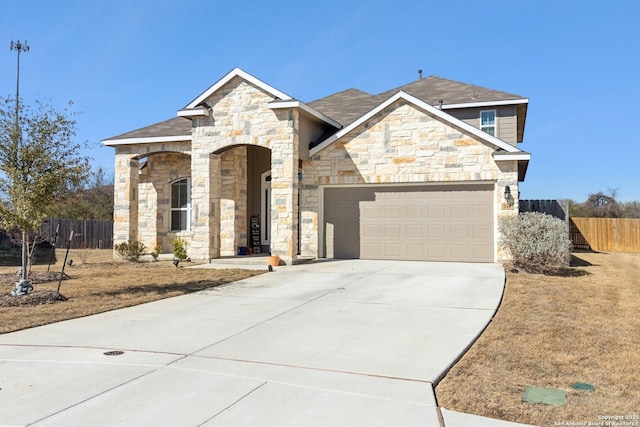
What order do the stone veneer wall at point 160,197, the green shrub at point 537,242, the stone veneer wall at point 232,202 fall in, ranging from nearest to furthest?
the green shrub at point 537,242 → the stone veneer wall at point 232,202 → the stone veneer wall at point 160,197

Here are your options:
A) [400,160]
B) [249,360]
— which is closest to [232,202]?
[400,160]

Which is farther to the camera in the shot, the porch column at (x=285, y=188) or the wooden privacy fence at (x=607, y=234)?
the wooden privacy fence at (x=607, y=234)

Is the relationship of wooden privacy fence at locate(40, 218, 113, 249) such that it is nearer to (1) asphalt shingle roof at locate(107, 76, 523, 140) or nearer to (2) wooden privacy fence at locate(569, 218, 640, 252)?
(1) asphalt shingle roof at locate(107, 76, 523, 140)

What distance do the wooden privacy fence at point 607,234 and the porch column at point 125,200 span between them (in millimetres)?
19951

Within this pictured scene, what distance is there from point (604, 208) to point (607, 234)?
53.3ft

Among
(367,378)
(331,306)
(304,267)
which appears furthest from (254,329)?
(304,267)

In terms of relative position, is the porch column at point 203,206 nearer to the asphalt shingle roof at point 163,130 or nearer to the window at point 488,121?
the asphalt shingle roof at point 163,130

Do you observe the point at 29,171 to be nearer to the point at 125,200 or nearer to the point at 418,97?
the point at 125,200

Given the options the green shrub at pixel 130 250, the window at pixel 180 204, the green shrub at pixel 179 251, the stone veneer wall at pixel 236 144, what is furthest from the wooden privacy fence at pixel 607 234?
the green shrub at pixel 130 250

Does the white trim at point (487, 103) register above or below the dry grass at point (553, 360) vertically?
above

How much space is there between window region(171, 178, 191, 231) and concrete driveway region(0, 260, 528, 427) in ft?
32.0

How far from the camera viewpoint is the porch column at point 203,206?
51.8ft

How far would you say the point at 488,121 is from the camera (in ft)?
59.0

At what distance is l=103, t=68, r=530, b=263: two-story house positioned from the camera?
1469 cm
